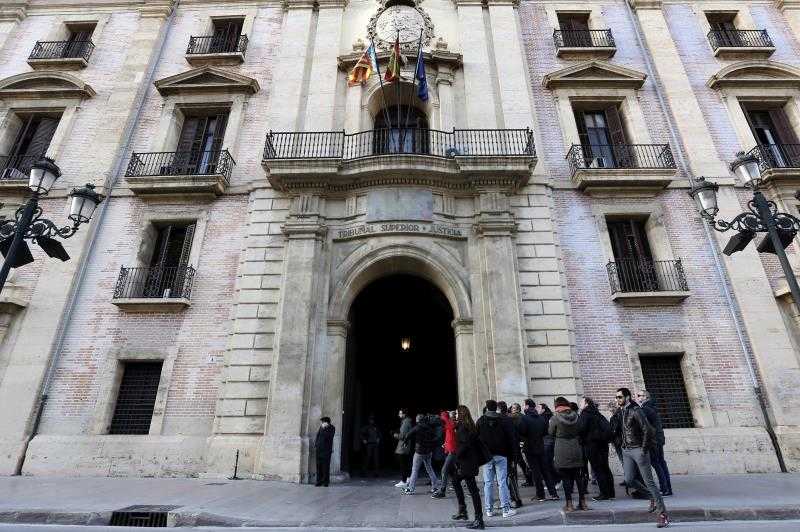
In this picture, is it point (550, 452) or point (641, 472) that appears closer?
point (641, 472)

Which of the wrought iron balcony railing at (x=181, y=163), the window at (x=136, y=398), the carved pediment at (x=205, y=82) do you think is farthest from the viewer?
the carved pediment at (x=205, y=82)

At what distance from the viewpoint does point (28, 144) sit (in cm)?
1433

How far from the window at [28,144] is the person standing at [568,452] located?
15.4 m

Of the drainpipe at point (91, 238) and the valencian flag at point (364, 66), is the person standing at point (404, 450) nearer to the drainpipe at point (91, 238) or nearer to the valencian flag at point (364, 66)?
the drainpipe at point (91, 238)

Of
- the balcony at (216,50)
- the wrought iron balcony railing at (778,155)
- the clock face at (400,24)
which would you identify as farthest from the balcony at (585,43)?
the balcony at (216,50)

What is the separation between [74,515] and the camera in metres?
5.89

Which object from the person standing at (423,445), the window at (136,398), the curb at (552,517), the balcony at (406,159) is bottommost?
the curb at (552,517)

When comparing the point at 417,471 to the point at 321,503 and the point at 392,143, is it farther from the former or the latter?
the point at 392,143

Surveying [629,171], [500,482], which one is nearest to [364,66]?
[629,171]

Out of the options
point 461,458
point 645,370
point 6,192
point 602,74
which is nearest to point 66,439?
point 6,192

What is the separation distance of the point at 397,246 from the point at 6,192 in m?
11.3

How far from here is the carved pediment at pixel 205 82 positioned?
14344 millimetres

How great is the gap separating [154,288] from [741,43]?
20.3 metres

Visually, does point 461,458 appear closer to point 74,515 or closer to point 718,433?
point 74,515
